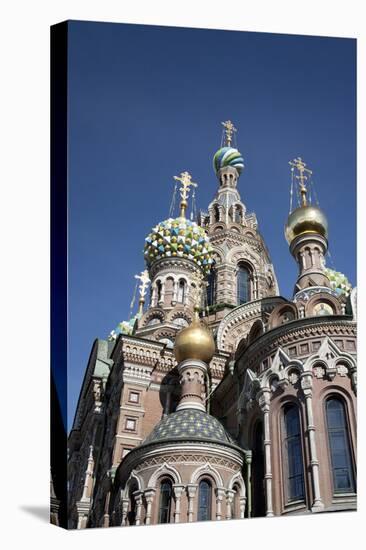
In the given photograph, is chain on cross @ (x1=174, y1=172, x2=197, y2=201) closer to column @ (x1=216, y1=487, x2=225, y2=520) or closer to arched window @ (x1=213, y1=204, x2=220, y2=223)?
Answer: arched window @ (x1=213, y1=204, x2=220, y2=223)

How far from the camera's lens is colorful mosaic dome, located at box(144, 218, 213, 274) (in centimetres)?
1947

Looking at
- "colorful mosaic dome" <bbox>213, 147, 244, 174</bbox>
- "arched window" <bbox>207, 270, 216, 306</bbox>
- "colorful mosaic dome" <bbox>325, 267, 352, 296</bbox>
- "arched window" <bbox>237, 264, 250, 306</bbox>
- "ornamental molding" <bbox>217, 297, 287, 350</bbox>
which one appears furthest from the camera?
"colorful mosaic dome" <bbox>325, 267, 352, 296</bbox>

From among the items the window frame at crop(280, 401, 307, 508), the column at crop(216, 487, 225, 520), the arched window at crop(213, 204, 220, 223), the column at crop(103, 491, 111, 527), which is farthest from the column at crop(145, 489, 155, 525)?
the arched window at crop(213, 204, 220, 223)

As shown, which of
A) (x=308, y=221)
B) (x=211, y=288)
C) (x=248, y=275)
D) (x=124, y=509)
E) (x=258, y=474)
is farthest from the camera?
(x=248, y=275)

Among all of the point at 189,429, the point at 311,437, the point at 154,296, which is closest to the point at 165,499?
the point at 189,429

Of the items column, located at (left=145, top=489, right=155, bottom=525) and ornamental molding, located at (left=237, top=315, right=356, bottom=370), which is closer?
column, located at (left=145, top=489, right=155, bottom=525)

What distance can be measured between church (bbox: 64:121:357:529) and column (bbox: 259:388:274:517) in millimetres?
17

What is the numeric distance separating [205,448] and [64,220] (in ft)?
15.5

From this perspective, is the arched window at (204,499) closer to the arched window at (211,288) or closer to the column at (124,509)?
the column at (124,509)

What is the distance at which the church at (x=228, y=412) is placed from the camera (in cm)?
999

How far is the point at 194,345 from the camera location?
13000mm

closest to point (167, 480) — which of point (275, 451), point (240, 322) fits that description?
point (275, 451)

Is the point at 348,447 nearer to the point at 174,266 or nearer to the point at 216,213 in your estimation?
the point at 174,266

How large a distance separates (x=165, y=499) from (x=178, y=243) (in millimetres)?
10226
